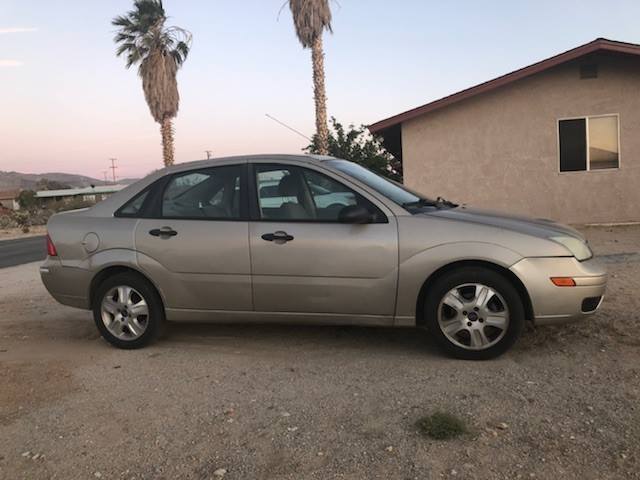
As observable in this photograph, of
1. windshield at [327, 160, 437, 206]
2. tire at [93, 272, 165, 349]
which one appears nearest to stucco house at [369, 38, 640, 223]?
windshield at [327, 160, 437, 206]

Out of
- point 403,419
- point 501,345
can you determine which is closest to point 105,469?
point 403,419

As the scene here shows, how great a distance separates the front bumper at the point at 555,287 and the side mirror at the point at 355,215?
43.8 inches

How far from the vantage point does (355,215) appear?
4.26 m

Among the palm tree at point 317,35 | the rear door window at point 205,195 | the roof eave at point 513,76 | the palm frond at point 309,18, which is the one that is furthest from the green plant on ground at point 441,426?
the palm frond at point 309,18

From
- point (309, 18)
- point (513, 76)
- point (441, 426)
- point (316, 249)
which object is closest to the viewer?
point (441, 426)

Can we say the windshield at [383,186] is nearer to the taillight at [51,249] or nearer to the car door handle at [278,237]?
the car door handle at [278,237]

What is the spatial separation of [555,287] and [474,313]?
1.94 feet

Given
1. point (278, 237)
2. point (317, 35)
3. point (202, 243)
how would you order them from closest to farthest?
point (278, 237) → point (202, 243) → point (317, 35)

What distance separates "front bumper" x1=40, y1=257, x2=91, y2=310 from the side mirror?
7.58ft

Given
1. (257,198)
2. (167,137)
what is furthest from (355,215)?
(167,137)

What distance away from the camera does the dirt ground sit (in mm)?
2904

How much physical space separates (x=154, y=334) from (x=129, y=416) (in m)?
1.35

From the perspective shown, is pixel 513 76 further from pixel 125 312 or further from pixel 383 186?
pixel 125 312

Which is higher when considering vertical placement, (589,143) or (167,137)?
(167,137)
